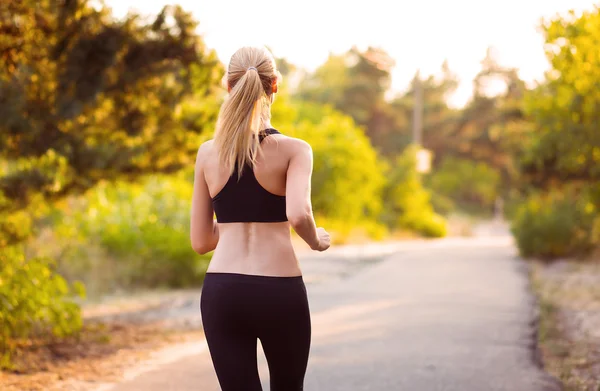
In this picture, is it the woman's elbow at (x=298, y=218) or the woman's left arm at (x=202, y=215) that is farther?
the woman's left arm at (x=202, y=215)

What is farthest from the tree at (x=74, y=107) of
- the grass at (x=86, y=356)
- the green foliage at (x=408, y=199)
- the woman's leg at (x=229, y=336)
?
the green foliage at (x=408, y=199)

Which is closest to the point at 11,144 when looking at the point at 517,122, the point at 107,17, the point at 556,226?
the point at 107,17

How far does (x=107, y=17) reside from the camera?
25.6 ft

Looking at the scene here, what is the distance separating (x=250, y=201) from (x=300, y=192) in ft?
0.68

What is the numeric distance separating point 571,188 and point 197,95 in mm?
11460

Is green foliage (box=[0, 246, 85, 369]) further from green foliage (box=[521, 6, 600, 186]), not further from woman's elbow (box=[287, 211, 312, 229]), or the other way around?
green foliage (box=[521, 6, 600, 186])

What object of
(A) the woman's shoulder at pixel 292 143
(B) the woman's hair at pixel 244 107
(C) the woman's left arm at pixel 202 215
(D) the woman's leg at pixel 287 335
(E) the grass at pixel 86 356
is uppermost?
(B) the woman's hair at pixel 244 107

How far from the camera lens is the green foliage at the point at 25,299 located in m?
6.52

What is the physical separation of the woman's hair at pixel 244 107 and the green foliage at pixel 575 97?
940 cm

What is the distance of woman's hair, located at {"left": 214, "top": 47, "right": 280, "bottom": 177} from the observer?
3109mm

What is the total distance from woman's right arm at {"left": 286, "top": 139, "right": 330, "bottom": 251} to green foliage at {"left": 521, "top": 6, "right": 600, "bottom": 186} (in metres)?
9.41

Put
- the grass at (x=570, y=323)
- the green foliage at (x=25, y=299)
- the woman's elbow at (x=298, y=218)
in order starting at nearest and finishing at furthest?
the woman's elbow at (x=298, y=218)
the green foliage at (x=25, y=299)
the grass at (x=570, y=323)

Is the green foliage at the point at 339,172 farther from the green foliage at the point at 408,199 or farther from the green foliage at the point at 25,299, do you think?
the green foliage at the point at 25,299

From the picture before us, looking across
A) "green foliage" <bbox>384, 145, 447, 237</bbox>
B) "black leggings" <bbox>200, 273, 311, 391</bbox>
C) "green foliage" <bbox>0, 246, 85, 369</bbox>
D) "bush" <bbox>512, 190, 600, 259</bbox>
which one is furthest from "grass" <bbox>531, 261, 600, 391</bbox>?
"green foliage" <bbox>384, 145, 447, 237</bbox>
